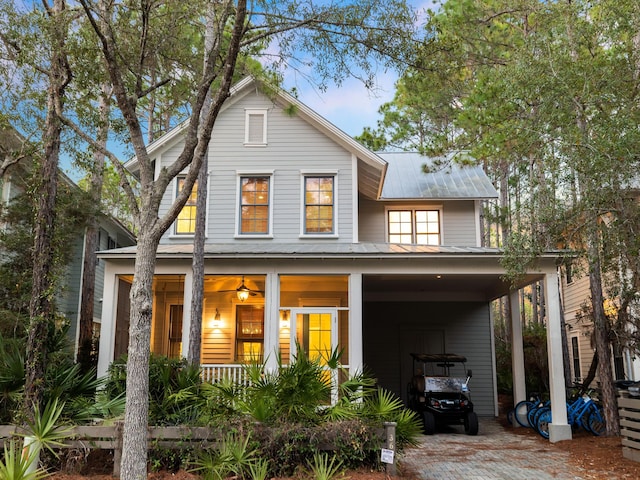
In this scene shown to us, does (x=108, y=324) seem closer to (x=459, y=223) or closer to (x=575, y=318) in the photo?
(x=459, y=223)

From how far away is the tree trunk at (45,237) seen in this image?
7789 millimetres

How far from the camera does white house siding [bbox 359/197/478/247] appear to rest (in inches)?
653

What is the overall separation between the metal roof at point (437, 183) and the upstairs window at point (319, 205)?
2.29 metres

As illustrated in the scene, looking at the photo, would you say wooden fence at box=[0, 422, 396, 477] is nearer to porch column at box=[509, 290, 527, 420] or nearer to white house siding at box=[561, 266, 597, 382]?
porch column at box=[509, 290, 527, 420]

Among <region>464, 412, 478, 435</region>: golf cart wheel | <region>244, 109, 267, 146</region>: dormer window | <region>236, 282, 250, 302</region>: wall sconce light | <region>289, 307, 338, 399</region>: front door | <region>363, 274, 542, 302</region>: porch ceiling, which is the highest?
<region>244, 109, 267, 146</region>: dormer window

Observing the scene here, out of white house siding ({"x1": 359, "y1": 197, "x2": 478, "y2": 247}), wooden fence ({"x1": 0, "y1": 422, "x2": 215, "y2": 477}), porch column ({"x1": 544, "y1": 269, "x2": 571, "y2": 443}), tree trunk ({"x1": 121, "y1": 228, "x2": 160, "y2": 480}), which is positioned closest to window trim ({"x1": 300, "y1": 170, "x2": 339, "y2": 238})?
white house siding ({"x1": 359, "y1": 197, "x2": 478, "y2": 247})

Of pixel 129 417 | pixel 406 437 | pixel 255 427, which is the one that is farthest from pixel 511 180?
pixel 129 417

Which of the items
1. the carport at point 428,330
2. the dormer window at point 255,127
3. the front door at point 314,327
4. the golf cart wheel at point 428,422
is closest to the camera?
the golf cart wheel at point 428,422

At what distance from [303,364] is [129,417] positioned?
237 cm

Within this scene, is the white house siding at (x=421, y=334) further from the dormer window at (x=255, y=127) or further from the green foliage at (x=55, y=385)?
the green foliage at (x=55, y=385)

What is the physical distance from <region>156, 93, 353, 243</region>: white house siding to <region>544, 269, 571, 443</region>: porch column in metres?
4.92

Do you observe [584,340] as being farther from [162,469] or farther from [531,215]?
[162,469]

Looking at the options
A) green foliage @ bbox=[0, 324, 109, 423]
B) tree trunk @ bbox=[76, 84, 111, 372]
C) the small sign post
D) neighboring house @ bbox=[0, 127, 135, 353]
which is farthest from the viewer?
neighboring house @ bbox=[0, 127, 135, 353]

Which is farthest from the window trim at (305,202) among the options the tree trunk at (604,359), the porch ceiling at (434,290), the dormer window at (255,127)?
the tree trunk at (604,359)
